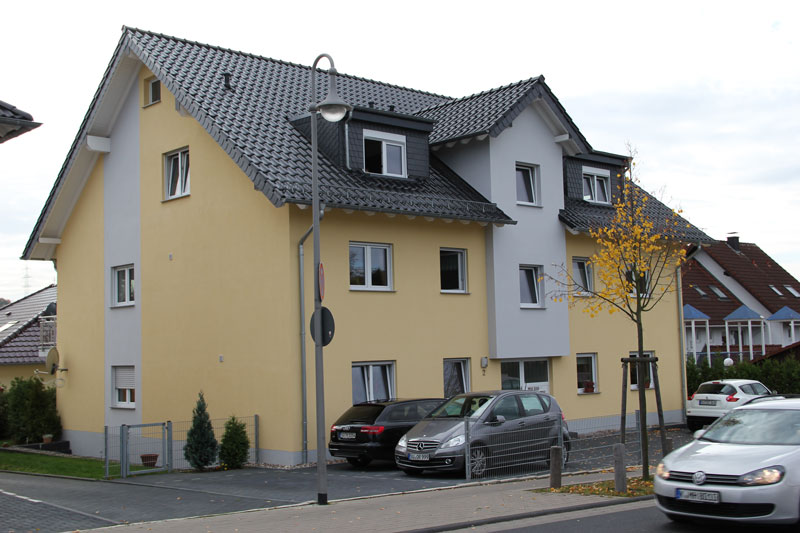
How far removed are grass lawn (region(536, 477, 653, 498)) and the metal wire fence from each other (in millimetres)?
7522

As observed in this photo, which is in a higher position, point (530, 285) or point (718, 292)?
point (718, 292)

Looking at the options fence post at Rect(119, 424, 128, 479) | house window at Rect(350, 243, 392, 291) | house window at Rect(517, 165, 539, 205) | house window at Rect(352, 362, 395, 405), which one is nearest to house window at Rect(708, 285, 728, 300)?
house window at Rect(517, 165, 539, 205)

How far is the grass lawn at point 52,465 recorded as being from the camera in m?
19.2

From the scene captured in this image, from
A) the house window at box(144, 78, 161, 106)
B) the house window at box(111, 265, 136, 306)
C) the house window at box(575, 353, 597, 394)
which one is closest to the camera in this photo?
the house window at box(144, 78, 161, 106)

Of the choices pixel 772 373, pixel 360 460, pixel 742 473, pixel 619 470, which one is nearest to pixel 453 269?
pixel 360 460

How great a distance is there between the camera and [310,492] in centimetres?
1455

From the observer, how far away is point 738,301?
159ft

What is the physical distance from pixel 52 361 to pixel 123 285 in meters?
3.57

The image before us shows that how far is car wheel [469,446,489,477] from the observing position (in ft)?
51.4

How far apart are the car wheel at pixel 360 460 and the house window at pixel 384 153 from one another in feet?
22.7

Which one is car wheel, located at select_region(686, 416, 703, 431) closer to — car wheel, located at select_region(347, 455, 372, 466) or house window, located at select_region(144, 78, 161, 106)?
car wheel, located at select_region(347, 455, 372, 466)

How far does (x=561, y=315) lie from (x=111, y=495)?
12970 millimetres

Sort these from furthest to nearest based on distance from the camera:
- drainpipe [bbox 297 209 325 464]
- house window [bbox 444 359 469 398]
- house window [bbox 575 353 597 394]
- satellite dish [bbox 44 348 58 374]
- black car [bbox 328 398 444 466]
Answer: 1. satellite dish [bbox 44 348 58 374]
2. house window [bbox 575 353 597 394]
3. house window [bbox 444 359 469 398]
4. drainpipe [bbox 297 209 325 464]
5. black car [bbox 328 398 444 466]

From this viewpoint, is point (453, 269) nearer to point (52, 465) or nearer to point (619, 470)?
point (619, 470)
